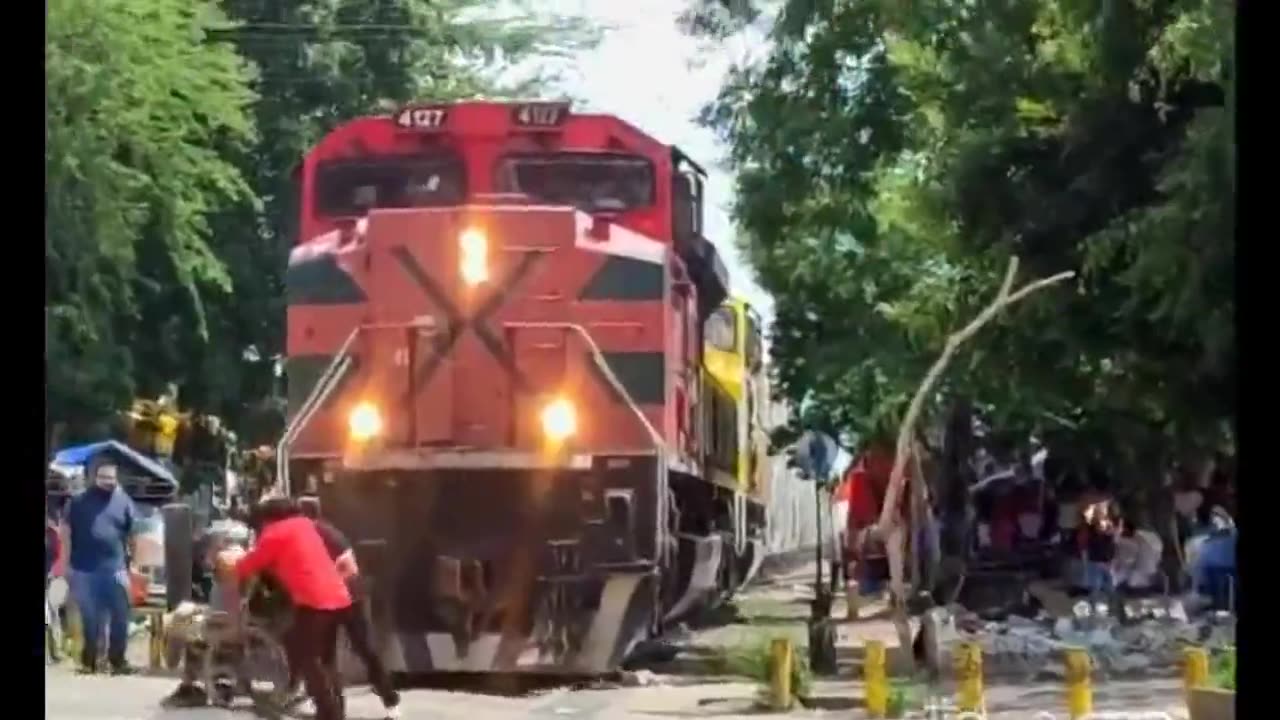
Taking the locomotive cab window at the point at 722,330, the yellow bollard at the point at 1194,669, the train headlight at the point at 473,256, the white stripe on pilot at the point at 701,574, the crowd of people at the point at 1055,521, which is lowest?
the yellow bollard at the point at 1194,669

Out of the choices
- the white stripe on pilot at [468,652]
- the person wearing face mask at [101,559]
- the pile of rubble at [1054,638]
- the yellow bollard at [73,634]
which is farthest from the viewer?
the white stripe on pilot at [468,652]

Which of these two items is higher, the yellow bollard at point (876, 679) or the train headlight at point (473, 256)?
the train headlight at point (473, 256)

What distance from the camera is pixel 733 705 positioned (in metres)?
3.94

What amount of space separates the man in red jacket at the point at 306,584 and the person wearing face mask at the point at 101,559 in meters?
0.22

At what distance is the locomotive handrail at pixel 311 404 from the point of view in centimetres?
388

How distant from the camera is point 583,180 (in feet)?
13.7

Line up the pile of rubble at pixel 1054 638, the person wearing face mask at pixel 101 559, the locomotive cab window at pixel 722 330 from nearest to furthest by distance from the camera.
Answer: the person wearing face mask at pixel 101 559 → the pile of rubble at pixel 1054 638 → the locomotive cab window at pixel 722 330

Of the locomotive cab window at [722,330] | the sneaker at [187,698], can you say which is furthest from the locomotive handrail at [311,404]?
the locomotive cab window at [722,330]

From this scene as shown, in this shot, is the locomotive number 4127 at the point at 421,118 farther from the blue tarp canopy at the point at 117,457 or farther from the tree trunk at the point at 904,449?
the tree trunk at the point at 904,449

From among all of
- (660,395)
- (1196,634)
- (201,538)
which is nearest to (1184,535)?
(1196,634)

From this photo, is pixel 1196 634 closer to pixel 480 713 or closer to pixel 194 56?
pixel 480 713

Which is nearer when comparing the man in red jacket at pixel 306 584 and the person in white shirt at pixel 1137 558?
the man in red jacket at pixel 306 584

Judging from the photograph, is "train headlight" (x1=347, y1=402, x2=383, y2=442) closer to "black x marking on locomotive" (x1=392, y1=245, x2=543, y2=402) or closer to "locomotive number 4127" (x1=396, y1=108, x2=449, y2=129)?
"black x marking on locomotive" (x1=392, y1=245, x2=543, y2=402)

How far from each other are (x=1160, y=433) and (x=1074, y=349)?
25 centimetres
